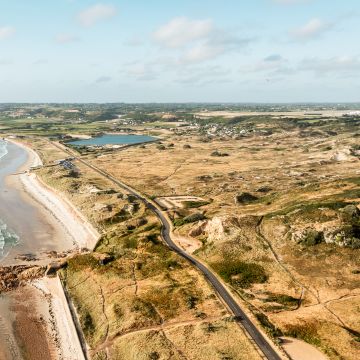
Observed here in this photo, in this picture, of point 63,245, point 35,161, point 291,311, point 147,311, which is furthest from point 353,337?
point 35,161

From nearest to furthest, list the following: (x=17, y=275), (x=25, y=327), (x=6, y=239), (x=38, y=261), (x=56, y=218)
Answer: (x=25, y=327) < (x=17, y=275) < (x=38, y=261) < (x=6, y=239) < (x=56, y=218)

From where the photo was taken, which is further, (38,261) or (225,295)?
(38,261)

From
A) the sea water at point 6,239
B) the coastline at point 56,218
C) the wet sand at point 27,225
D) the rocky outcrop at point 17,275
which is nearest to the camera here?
the rocky outcrop at point 17,275

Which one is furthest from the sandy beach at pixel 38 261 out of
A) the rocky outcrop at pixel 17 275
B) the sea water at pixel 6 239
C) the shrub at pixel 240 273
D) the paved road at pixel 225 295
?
the shrub at pixel 240 273

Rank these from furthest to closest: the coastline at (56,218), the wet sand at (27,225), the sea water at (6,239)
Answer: the coastline at (56,218)
the wet sand at (27,225)
the sea water at (6,239)

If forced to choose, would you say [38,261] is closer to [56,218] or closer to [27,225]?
[27,225]

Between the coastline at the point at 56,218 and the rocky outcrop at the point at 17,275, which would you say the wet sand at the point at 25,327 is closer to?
the rocky outcrop at the point at 17,275

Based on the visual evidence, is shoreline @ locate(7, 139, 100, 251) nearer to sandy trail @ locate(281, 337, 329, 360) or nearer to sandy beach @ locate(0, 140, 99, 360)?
sandy beach @ locate(0, 140, 99, 360)

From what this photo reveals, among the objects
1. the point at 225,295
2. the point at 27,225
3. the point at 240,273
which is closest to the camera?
the point at 225,295

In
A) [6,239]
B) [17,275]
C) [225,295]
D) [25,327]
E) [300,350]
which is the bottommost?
[25,327]

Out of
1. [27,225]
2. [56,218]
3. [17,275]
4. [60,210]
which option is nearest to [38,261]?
[17,275]
